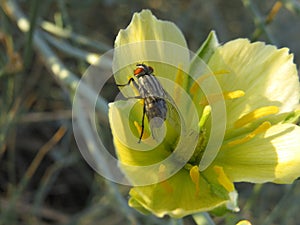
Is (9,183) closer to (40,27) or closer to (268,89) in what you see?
(40,27)

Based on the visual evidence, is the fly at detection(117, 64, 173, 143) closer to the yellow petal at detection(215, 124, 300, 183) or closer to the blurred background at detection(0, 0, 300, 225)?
the yellow petal at detection(215, 124, 300, 183)

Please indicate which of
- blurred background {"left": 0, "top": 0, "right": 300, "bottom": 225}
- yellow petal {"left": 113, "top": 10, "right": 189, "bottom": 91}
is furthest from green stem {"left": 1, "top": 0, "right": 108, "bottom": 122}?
yellow petal {"left": 113, "top": 10, "right": 189, "bottom": 91}

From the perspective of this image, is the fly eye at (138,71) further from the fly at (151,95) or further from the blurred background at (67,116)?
the blurred background at (67,116)

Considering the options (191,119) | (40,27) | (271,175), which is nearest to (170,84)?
(191,119)

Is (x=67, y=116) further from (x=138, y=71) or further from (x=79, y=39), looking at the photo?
(x=138, y=71)

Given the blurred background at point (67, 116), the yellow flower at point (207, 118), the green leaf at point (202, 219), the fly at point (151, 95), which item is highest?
the fly at point (151, 95)

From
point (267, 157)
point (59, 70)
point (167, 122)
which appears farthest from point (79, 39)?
point (267, 157)

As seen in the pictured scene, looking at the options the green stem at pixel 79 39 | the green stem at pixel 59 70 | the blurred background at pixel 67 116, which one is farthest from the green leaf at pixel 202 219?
the blurred background at pixel 67 116
